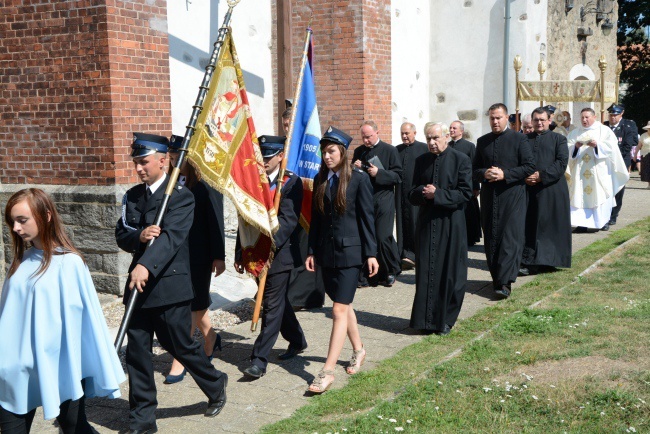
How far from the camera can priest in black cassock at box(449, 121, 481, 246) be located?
1106 centimetres

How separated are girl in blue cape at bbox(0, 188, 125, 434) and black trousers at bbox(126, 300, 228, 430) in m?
0.87

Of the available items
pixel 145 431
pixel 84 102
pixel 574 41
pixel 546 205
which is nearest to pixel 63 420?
pixel 145 431

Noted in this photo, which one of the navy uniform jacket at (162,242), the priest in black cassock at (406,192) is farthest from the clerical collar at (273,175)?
the priest in black cassock at (406,192)

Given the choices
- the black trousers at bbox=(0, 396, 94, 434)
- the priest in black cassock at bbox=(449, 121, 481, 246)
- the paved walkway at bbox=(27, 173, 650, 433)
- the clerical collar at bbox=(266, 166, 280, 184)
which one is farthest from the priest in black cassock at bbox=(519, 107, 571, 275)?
the black trousers at bbox=(0, 396, 94, 434)

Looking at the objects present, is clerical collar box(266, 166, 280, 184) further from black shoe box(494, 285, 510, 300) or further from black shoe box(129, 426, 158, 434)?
black shoe box(494, 285, 510, 300)

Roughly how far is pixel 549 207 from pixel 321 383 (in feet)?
18.6

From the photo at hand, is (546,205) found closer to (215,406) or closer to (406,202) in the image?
(406,202)

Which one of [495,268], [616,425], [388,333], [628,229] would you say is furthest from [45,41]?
[628,229]

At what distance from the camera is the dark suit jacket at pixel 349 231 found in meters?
6.20

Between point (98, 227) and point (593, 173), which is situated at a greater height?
point (593, 173)

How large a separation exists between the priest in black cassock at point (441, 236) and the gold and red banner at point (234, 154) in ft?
5.94

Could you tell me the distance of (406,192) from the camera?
34.3 ft

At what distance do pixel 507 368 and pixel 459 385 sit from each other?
1.80 feet

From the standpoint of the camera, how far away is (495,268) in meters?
9.02
